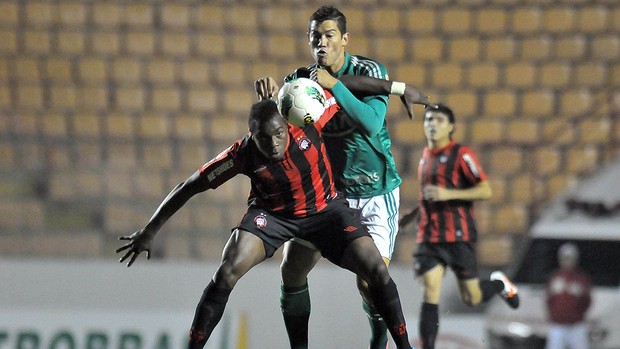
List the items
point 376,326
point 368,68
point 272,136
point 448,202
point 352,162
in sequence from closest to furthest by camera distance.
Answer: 1. point 272,136
2. point 368,68
3. point 352,162
4. point 376,326
5. point 448,202

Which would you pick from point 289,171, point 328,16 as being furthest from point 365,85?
point 289,171

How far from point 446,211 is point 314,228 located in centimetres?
166

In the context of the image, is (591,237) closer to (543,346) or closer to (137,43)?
(543,346)

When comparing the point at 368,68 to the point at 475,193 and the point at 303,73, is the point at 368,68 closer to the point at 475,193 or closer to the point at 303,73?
the point at 303,73

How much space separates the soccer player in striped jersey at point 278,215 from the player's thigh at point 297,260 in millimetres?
163

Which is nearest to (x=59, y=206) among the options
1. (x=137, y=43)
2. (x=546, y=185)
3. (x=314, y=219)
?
(x=137, y=43)

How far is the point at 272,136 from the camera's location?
3582 millimetres

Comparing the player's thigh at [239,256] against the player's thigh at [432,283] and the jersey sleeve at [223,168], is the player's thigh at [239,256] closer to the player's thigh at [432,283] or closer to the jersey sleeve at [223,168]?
the jersey sleeve at [223,168]

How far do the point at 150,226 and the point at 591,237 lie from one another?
3.67m

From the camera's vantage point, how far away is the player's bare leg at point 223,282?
3.59m

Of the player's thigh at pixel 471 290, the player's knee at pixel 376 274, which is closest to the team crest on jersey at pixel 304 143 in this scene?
the player's knee at pixel 376 274

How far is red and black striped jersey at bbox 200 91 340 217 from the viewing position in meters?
3.67

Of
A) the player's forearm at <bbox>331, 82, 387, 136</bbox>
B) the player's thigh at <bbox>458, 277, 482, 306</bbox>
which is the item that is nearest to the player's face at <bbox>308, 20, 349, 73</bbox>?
the player's forearm at <bbox>331, 82, 387, 136</bbox>

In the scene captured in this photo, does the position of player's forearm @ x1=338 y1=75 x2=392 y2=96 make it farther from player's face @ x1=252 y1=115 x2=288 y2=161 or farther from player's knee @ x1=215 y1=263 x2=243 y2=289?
player's knee @ x1=215 y1=263 x2=243 y2=289
